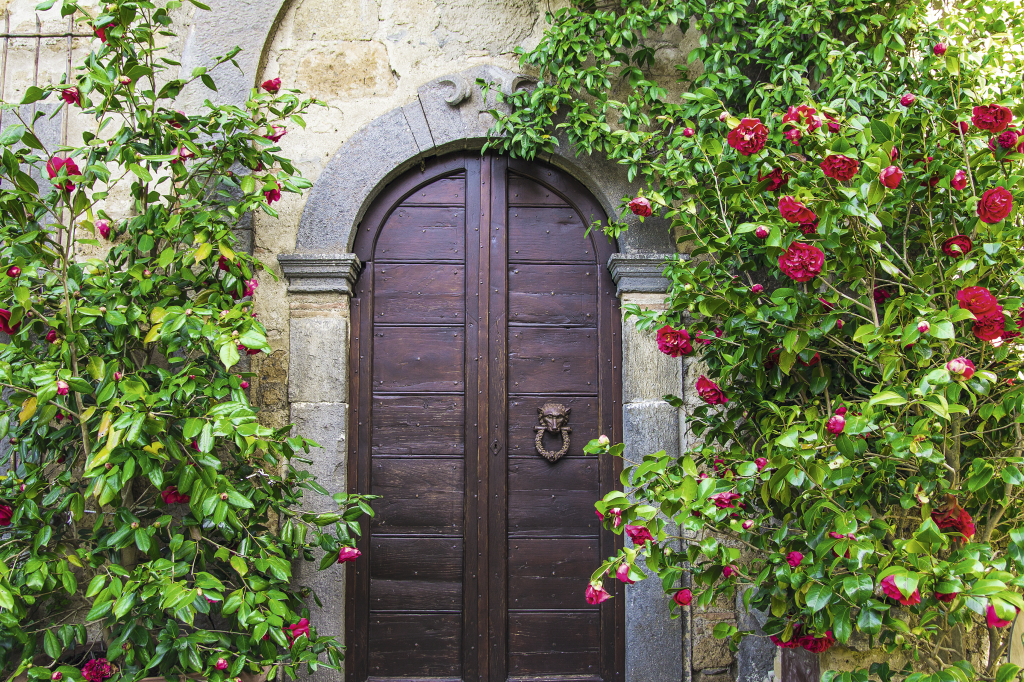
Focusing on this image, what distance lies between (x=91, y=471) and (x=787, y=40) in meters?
2.73

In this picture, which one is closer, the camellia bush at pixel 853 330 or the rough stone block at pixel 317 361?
the camellia bush at pixel 853 330

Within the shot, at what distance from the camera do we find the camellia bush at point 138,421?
1.78 metres

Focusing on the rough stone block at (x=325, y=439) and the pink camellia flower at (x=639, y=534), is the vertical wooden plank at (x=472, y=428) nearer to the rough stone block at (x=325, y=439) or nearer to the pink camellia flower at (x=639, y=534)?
the rough stone block at (x=325, y=439)

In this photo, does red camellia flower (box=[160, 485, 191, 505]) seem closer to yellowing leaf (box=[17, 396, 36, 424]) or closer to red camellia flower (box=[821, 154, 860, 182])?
yellowing leaf (box=[17, 396, 36, 424])

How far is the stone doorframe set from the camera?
8.29 feet

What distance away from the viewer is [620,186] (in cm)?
271

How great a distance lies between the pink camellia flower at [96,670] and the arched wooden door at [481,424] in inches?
34.2

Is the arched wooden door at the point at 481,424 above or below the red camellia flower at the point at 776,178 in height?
below

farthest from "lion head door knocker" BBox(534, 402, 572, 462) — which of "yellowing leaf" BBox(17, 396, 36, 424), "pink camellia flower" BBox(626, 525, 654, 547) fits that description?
"yellowing leaf" BBox(17, 396, 36, 424)

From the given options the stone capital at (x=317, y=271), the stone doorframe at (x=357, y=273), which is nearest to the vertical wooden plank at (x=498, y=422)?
the stone doorframe at (x=357, y=273)

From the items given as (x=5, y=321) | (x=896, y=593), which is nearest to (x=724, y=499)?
(x=896, y=593)

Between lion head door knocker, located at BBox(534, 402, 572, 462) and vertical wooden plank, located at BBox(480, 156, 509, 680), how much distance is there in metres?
0.15

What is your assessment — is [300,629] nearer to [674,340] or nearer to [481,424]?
[481,424]

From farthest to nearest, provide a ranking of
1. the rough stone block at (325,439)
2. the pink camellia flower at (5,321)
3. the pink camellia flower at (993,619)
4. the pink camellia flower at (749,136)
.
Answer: the rough stone block at (325,439), the pink camellia flower at (5,321), the pink camellia flower at (749,136), the pink camellia flower at (993,619)
